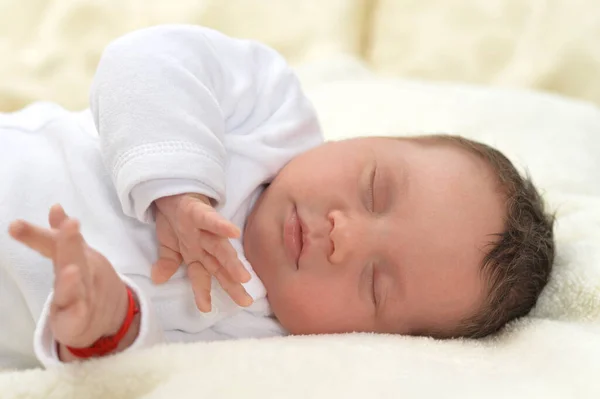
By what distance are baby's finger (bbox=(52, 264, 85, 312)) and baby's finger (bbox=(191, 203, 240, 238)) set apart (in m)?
0.18

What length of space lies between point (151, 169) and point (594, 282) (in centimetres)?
63

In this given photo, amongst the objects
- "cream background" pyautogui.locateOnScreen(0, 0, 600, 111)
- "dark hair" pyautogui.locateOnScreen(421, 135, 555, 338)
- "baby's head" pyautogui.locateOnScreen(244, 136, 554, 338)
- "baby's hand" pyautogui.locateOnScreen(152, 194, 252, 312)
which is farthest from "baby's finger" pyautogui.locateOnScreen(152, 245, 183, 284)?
"cream background" pyautogui.locateOnScreen(0, 0, 600, 111)

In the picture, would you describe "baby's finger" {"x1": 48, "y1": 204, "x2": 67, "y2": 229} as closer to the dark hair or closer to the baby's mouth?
the baby's mouth

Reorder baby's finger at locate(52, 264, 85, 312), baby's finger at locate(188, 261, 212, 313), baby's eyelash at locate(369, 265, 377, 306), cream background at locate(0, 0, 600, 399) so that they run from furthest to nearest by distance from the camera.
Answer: baby's eyelash at locate(369, 265, 377, 306) < baby's finger at locate(188, 261, 212, 313) < cream background at locate(0, 0, 600, 399) < baby's finger at locate(52, 264, 85, 312)

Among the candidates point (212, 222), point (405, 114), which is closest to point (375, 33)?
point (405, 114)

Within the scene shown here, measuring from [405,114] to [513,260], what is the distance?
1.91 feet

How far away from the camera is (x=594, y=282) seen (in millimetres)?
970

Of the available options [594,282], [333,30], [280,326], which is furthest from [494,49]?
[280,326]

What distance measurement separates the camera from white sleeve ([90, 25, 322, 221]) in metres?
0.86

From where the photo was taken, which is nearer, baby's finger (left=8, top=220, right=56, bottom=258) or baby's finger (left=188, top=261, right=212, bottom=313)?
baby's finger (left=8, top=220, right=56, bottom=258)

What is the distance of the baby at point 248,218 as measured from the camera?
0.87 metres

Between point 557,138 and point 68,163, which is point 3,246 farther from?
point 557,138

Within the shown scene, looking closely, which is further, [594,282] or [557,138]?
[557,138]

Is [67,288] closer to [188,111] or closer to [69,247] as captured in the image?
[69,247]
